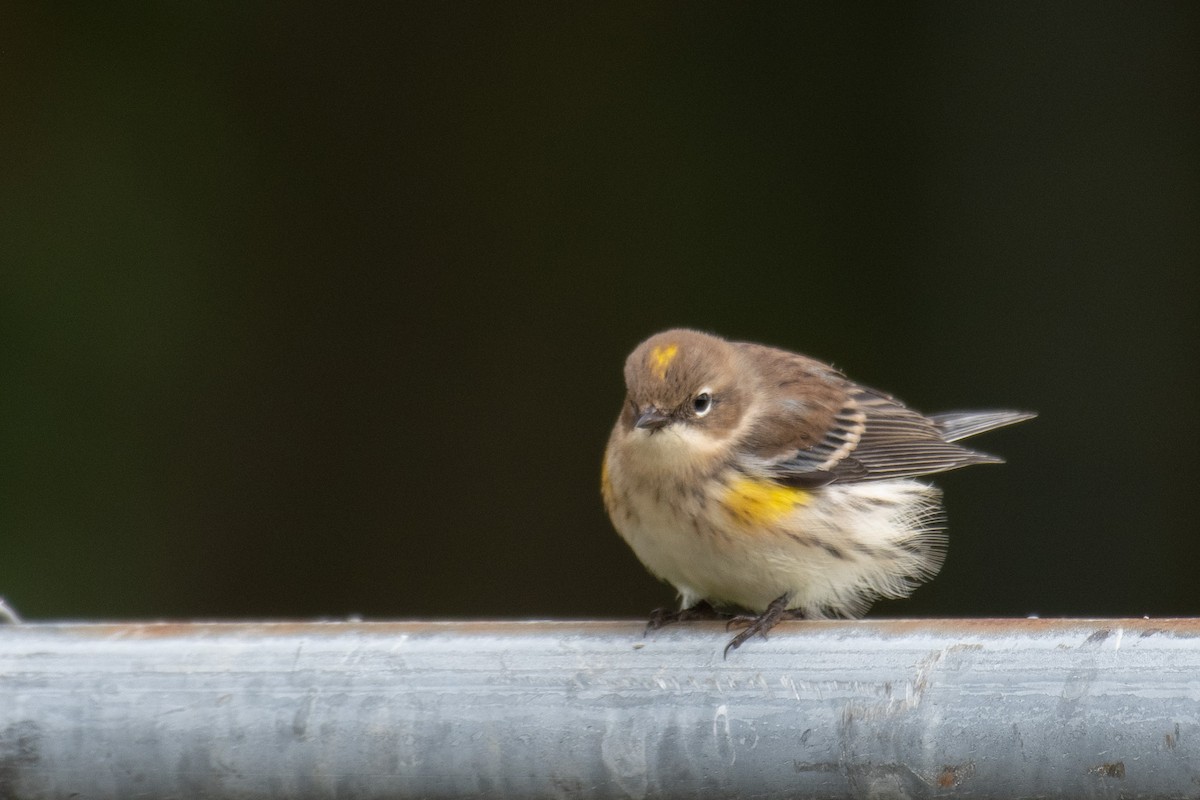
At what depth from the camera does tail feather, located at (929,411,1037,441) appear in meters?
4.28

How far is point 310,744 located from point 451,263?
4.84 metres

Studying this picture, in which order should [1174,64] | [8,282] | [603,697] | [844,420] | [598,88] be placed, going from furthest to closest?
[598,88] < [1174,64] < [8,282] < [844,420] < [603,697]

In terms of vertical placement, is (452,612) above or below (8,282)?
below

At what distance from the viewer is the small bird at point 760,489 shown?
3.12 metres

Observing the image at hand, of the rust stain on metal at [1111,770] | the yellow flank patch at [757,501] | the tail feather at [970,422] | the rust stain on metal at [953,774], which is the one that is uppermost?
the rust stain on metal at [1111,770]

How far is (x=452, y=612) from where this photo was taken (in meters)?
6.26

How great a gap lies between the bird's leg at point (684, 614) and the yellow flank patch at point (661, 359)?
0.53 m

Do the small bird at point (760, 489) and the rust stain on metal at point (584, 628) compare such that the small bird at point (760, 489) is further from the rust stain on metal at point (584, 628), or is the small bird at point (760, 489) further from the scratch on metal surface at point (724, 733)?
the scratch on metal surface at point (724, 733)

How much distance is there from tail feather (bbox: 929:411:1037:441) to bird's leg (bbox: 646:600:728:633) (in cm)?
122

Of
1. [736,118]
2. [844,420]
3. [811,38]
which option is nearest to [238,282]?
[736,118]

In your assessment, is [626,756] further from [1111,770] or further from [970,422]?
[970,422]

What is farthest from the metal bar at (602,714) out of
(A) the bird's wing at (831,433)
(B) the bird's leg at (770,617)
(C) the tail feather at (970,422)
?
(C) the tail feather at (970,422)

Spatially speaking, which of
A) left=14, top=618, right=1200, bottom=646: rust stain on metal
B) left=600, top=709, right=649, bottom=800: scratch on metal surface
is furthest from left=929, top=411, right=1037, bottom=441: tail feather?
left=600, top=709, right=649, bottom=800: scratch on metal surface

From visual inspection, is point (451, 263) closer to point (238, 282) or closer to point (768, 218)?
point (238, 282)
